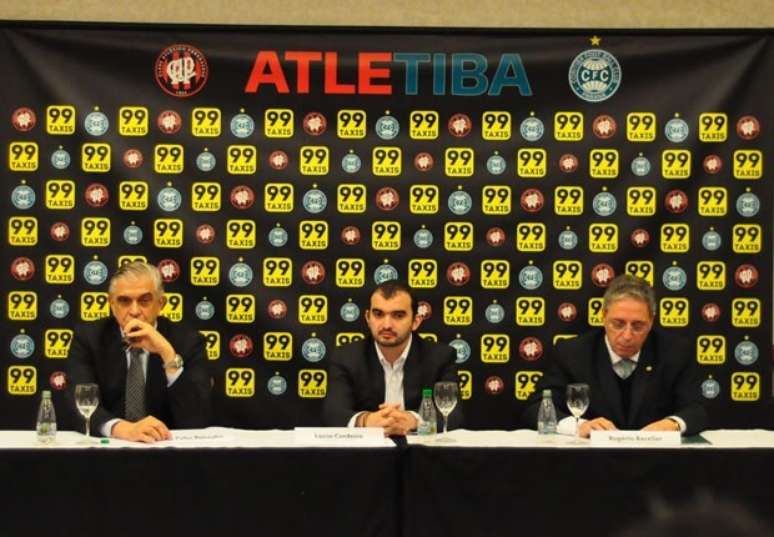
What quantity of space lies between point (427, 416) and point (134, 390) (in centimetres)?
105

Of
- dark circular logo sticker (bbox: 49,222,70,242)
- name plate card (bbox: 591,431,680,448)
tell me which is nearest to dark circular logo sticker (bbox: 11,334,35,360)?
dark circular logo sticker (bbox: 49,222,70,242)

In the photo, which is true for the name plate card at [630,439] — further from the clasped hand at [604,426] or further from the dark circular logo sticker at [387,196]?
the dark circular logo sticker at [387,196]

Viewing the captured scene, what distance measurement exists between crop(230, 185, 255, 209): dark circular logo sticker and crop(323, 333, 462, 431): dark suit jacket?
94 centimetres

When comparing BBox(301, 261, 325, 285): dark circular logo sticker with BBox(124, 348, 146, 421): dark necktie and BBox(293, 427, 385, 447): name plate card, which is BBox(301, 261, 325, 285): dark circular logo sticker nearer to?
BBox(124, 348, 146, 421): dark necktie

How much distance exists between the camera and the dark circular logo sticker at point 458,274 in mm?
4473

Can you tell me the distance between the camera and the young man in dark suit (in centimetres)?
368

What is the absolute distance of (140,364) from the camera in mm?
3604

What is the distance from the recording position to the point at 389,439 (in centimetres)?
309
